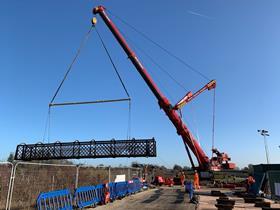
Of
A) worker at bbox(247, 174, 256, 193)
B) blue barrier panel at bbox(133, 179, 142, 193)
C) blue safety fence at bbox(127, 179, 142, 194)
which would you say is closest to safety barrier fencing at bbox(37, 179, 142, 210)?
→ blue safety fence at bbox(127, 179, 142, 194)

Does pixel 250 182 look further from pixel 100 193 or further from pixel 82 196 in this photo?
pixel 82 196

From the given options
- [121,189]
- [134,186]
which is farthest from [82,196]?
[134,186]

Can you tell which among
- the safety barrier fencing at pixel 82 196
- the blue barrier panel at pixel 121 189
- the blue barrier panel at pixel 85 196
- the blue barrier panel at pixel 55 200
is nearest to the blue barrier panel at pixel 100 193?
the safety barrier fencing at pixel 82 196

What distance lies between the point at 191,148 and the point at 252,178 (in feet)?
26.9

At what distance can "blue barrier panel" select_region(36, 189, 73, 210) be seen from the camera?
11102 mm

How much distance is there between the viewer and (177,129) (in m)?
32.0

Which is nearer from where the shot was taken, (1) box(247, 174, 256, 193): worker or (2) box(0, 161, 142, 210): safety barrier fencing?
(2) box(0, 161, 142, 210): safety barrier fencing

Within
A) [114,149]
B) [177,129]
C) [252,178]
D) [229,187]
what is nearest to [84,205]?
[114,149]

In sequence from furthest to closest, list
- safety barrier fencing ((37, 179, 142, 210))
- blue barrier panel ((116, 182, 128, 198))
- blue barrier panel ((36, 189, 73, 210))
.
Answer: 1. blue barrier panel ((116, 182, 128, 198))
2. safety barrier fencing ((37, 179, 142, 210))
3. blue barrier panel ((36, 189, 73, 210))

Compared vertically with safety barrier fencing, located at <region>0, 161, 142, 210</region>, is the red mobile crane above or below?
above

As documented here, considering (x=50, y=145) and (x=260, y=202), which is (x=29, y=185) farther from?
(x=260, y=202)

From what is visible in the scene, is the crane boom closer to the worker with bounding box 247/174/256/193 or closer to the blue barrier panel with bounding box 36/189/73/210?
the worker with bounding box 247/174/256/193

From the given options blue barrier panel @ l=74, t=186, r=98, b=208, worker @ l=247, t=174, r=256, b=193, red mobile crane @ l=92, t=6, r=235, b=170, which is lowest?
blue barrier panel @ l=74, t=186, r=98, b=208

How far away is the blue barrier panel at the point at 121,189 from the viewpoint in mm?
19531
